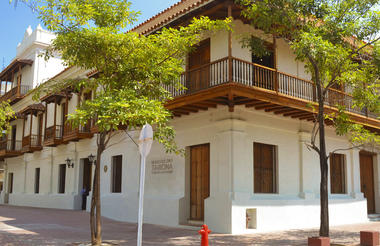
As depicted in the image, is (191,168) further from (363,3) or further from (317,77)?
(363,3)

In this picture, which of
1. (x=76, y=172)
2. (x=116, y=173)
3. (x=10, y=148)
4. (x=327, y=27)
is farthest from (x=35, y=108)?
(x=327, y=27)

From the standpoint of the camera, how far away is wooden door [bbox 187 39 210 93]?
1190 cm

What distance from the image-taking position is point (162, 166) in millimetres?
14047

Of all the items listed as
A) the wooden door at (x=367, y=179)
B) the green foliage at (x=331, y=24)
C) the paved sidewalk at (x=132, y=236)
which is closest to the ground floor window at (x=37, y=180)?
the paved sidewalk at (x=132, y=236)

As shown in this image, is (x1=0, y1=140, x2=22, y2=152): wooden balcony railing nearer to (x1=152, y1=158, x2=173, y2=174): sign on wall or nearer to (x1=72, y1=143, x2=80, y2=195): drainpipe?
(x1=72, y1=143, x2=80, y2=195): drainpipe

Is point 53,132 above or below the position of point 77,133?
above

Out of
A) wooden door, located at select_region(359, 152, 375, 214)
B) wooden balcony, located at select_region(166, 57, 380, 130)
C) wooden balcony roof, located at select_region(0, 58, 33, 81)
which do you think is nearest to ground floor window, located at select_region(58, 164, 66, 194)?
wooden balcony roof, located at select_region(0, 58, 33, 81)

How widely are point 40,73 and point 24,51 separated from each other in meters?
3.19

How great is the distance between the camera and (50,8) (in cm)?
866

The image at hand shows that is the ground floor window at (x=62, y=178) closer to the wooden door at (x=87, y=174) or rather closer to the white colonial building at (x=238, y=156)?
the wooden door at (x=87, y=174)

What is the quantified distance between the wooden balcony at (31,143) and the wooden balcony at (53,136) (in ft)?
6.15

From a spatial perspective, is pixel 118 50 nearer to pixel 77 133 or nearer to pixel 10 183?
pixel 77 133

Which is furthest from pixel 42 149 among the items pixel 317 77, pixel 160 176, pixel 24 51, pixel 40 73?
pixel 317 77

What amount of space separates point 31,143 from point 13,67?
20.9 ft
